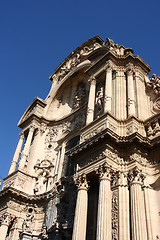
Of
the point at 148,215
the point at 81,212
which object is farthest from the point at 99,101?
the point at 148,215

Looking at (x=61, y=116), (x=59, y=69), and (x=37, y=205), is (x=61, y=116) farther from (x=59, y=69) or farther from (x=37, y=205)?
(x=37, y=205)

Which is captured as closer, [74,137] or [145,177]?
[145,177]

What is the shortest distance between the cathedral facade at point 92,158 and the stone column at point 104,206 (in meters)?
0.04

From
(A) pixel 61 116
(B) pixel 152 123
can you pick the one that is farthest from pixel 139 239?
(A) pixel 61 116

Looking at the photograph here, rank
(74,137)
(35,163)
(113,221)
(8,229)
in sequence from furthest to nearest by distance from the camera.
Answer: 1. (35,163)
2. (74,137)
3. (8,229)
4. (113,221)

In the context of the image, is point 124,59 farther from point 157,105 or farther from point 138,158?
point 138,158

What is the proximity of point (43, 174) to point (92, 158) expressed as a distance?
27.9 feet

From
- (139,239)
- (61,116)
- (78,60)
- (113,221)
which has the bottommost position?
(139,239)

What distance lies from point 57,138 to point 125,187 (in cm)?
1162

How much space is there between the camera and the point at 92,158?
1283 centimetres

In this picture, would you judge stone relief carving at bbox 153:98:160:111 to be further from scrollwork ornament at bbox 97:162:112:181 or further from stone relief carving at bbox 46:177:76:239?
stone relief carving at bbox 46:177:76:239

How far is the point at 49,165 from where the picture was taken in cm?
2066

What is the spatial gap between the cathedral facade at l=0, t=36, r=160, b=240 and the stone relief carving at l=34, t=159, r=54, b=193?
0.07 meters

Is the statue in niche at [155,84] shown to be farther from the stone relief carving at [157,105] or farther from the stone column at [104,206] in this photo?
the stone column at [104,206]
